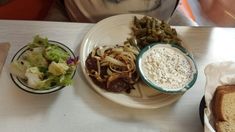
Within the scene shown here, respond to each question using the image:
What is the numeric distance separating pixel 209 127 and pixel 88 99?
1.04 feet

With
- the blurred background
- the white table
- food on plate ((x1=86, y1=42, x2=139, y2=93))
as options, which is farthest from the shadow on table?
the blurred background

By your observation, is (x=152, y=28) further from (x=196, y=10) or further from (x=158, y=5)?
(x=196, y=10)

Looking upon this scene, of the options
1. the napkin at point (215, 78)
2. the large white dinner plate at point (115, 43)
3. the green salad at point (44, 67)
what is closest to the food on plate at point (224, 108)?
the napkin at point (215, 78)

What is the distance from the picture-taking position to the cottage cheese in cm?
79

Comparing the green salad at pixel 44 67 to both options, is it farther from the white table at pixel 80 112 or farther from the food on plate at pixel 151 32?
the food on plate at pixel 151 32

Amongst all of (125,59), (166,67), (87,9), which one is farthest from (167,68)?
(87,9)

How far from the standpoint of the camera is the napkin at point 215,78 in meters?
0.71

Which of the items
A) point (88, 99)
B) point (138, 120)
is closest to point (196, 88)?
point (138, 120)

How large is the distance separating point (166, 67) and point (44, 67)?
327 mm

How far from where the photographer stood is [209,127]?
0.66m

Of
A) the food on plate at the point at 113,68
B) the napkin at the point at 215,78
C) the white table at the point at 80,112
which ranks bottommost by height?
the white table at the point at 80,112

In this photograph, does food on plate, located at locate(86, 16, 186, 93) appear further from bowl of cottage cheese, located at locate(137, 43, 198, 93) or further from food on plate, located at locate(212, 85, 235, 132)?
food on plate, located at locate(212, 85, 235, 132)

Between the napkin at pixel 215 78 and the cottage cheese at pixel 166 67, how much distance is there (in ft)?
0.25

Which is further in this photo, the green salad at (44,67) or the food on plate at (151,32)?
the food on plate at (151,32)
